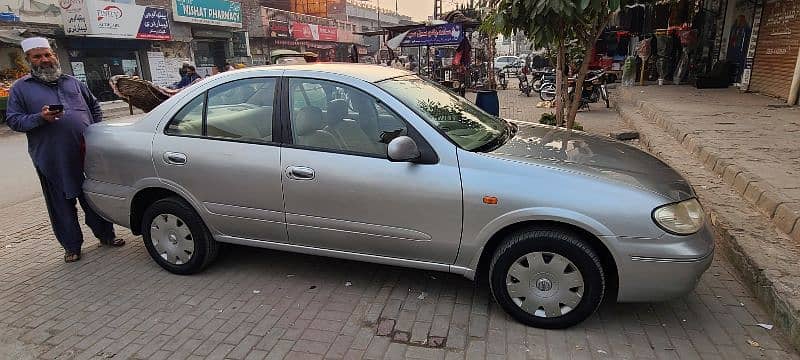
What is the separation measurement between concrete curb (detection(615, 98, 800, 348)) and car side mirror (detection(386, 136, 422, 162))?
228 centimetres

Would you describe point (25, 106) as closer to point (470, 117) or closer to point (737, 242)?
point (470, 117)

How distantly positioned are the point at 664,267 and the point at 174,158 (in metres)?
3.27

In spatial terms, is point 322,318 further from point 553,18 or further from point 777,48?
point 777,48

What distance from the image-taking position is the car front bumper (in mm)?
2566

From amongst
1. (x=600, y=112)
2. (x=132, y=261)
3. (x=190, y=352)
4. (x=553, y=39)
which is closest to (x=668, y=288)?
(x=190, y=352)

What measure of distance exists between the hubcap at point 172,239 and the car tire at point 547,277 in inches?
91.6

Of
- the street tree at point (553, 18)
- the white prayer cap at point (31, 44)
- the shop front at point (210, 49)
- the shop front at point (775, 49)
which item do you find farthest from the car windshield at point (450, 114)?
the shop front at point (210, 49)

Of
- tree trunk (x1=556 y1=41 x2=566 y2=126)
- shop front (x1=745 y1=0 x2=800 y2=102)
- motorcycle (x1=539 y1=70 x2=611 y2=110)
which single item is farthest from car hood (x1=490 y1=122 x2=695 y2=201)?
motorcycle (x1=539 y1=70 x2=611 y2=110)

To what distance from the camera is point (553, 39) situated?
5.32 meters

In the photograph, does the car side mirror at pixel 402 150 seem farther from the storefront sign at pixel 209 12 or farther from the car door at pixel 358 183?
the storefront sign at pixel 209 12

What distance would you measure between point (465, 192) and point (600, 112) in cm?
1108

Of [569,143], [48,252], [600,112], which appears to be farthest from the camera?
[600,112]

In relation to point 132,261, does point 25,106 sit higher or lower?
higher

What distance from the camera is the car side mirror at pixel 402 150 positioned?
2794 mm
